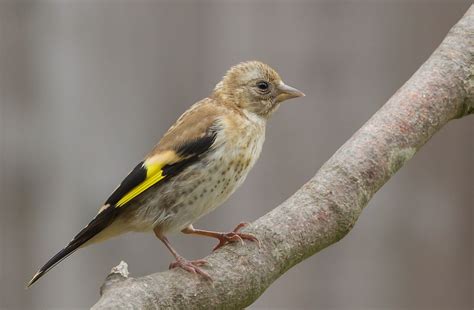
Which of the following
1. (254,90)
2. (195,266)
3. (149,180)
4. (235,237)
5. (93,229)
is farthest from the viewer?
(254,90)

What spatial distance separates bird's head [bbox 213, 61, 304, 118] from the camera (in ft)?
14.5

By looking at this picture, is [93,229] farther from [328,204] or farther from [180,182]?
[328,204]

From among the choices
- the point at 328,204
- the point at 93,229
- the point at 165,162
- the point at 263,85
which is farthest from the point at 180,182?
the point at 263,85

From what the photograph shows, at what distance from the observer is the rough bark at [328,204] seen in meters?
3.16

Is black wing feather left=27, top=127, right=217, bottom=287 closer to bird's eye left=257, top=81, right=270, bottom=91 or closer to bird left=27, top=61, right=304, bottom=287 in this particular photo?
bird left=27, top=61, right=304, bottom=287

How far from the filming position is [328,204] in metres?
3.53

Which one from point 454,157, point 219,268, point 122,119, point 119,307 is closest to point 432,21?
point 454,157

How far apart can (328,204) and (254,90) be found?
1.09 m

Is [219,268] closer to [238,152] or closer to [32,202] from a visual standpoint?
[238,152]

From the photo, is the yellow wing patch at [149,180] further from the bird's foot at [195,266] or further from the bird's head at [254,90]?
the bird's head at [254,90]

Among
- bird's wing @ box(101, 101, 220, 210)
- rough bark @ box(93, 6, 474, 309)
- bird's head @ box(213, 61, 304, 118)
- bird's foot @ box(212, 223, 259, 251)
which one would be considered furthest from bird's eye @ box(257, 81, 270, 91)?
bird's foot @ box(212, 223, 259, 251)

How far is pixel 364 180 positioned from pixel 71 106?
2925 millimetres

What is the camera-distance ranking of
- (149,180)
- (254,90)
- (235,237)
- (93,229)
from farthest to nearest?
(254,90) → (149,180) → (93,229) → (235,237)

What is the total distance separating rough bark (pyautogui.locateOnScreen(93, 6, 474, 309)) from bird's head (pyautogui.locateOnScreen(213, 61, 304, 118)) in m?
0.75
